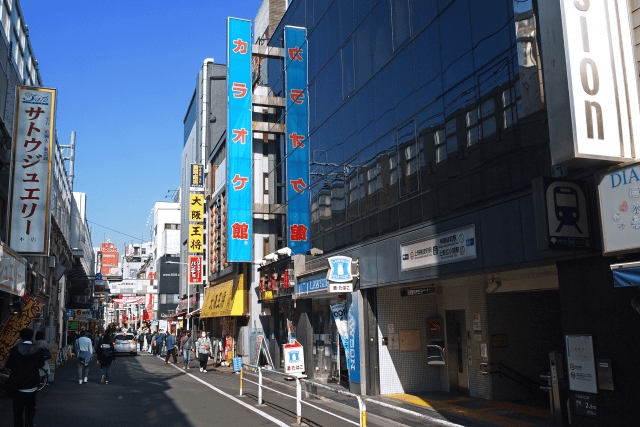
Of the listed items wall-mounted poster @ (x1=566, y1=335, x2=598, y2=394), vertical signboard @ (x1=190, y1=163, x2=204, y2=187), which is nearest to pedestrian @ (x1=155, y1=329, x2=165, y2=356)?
vertical signboard @ (x1=190, y1=163, x2=204, y2=187)

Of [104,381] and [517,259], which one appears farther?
[104,381]

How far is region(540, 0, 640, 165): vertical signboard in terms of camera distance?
870 cm

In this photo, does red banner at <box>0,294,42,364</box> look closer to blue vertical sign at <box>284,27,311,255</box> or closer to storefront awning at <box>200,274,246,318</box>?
blue vertical sign at <box>284,27,311,255</box>

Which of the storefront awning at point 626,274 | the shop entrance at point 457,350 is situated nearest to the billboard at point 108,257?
the shop entrance at point 457,350

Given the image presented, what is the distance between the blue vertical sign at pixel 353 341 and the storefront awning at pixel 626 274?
972cm

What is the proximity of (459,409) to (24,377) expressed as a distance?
891 centimetres

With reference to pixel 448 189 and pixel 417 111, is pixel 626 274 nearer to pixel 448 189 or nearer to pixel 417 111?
pixel 448 189

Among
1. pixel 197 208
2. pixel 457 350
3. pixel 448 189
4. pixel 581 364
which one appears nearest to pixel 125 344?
pixel 197 208

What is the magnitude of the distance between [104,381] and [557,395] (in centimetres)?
1599

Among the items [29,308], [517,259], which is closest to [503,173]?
[517,259]

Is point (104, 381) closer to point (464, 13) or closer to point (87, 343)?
point (87, 343)

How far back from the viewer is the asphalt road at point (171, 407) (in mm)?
12773

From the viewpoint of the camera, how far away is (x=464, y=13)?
13.0 metres

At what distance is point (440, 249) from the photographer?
535 inches
